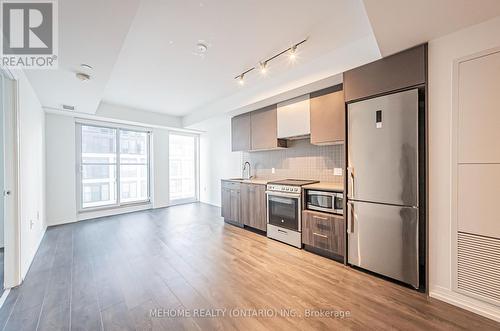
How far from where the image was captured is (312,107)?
3135 mm

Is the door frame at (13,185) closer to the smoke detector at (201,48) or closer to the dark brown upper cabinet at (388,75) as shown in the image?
the smoke detector at (201,48)

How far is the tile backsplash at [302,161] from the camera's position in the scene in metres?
3.36

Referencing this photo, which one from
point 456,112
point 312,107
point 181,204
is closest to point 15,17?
point 312,107

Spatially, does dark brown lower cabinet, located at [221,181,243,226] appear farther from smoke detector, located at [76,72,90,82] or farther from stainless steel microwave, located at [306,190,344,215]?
smoke detector, located at [76,72,90,82]

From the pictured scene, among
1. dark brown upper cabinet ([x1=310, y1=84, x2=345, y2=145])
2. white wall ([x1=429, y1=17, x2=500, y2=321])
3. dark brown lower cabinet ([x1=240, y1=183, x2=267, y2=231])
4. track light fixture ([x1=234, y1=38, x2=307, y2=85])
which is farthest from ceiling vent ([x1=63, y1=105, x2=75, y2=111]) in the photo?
white wall ([x1=429, y1=17, x2=500, y2=321])

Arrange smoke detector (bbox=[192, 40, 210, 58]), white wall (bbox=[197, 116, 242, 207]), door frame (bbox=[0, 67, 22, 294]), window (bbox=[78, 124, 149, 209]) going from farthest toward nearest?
white wall (bbox=[197, 116, 242, 207])
window (bbox=[78, 124, 149, 209])
smoke detector (bbox=[192, 40, 210, 58])
door frame (bbox=[0, 67, 22, 294])

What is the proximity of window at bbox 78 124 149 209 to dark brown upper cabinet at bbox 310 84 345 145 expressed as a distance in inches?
198

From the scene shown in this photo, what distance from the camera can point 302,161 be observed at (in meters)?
3.83

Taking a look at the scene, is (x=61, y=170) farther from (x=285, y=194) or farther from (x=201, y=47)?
(x=285, y=194)

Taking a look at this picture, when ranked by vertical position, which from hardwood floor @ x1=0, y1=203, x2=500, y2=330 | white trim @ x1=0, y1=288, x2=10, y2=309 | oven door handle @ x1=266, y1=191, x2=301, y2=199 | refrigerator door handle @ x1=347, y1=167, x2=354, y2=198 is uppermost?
refrigerator door handle @ x1=347, y1=167, x2=354, y2=198

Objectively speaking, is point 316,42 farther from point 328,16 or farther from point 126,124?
A: point 126,124

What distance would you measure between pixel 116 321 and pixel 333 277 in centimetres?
220

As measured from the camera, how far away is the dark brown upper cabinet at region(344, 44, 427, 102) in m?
1.97

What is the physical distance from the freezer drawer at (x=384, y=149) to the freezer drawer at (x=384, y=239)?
4.9 inches
